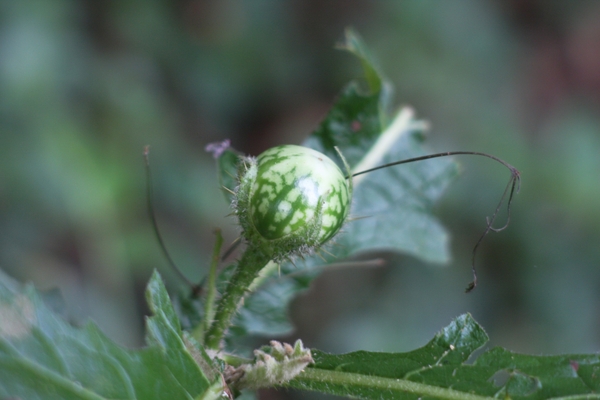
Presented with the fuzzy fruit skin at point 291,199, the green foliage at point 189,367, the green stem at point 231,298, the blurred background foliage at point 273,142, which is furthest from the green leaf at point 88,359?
the blurred background foliage at point 273,142

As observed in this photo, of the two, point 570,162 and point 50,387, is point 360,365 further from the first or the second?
point 570,162

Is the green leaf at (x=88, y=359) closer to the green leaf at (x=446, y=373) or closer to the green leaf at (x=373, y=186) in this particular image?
the green leaf at (x=446, y=373)

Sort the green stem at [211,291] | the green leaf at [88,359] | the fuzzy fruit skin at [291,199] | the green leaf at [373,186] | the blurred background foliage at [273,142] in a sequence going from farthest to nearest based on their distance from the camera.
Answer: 1. the blurred background foliage at [273,142]
2. the green leaf at [373,186]
3. the green stem at [211,291]
4. the fuzzy fruit skin at [291,199]
5. the green leaf at [88,359]

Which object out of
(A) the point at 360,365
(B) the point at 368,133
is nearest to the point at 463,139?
(B) the point at 368,133

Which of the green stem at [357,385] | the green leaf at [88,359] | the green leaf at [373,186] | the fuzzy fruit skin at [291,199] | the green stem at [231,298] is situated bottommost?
the green leaf at [88,359]

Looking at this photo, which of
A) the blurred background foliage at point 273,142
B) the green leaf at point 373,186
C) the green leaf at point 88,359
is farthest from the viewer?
the blurred background foliage at point 273,142

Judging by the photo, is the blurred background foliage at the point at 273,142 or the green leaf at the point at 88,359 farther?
the blurred background foliage at the point at 273,142
